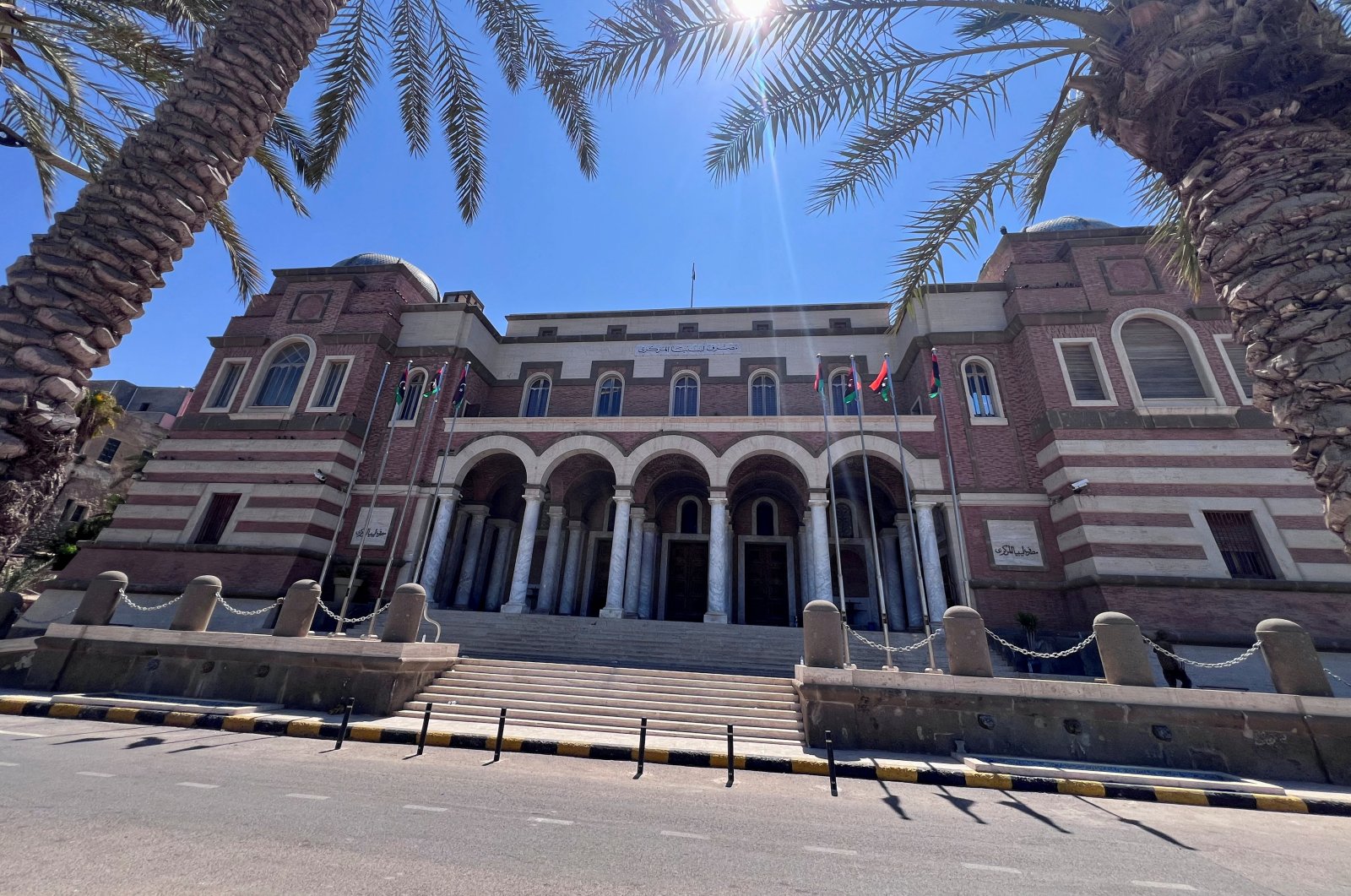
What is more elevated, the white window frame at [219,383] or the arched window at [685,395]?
the arched window at [685,395]

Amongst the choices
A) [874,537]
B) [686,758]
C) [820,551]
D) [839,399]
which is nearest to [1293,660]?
[874,537]

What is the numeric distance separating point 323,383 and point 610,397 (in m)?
10.7

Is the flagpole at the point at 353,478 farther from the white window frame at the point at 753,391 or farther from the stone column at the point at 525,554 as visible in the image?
the white window frame at the point at 753,391

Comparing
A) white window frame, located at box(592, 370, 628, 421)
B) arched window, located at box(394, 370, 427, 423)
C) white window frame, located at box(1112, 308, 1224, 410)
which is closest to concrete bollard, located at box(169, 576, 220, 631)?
arched window, located at box(394, 370, 427, 423)

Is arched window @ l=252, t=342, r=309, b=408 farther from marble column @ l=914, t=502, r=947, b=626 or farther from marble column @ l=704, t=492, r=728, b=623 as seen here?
marble column @ l=914, t=502, r=947, b=626

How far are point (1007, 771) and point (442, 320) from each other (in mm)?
22036

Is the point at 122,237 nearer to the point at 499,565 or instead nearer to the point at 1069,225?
the point at 499,565

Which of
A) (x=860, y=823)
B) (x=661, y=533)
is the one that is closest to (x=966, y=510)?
(x=661, y=533)

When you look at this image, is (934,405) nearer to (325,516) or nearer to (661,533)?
(661,533)

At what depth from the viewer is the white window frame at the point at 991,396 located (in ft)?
55.2

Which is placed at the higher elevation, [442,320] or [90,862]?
[442,320]

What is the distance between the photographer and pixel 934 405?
1738cm

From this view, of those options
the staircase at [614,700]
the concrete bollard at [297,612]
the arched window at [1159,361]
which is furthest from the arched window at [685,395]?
the concrete bollard at [297,612]

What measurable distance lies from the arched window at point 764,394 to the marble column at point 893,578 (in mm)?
6277
